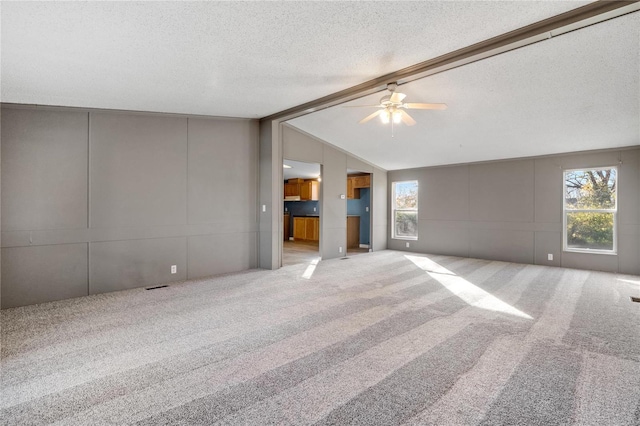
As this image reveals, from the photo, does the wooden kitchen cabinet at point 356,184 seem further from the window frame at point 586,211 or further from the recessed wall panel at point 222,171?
the window frame at point 586,211

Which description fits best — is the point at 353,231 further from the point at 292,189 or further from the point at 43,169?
the point at 43,169

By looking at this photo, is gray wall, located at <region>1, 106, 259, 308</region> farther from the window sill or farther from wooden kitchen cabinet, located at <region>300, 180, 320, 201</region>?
the window sill

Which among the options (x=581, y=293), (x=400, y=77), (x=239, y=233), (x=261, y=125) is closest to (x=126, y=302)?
(x=239, y=233)

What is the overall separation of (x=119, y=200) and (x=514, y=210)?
24.6 ft

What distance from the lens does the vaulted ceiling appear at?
2447 millimetres

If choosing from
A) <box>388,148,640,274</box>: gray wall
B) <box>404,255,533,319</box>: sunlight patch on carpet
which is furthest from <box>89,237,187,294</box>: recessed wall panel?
<box>388,148,640,274</box>: gray wall

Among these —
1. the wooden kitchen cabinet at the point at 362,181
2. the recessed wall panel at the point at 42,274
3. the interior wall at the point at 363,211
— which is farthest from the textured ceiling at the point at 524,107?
the recessed wall panel at the point at 42,274

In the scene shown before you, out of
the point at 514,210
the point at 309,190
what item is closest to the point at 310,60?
the point at 514,210

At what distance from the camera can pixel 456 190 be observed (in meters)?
7.76

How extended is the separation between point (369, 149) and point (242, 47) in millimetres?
4677

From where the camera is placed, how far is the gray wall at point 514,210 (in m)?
5.72

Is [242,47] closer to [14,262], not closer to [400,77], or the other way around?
[400,77]

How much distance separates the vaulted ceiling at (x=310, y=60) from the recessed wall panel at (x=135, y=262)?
1949 mm

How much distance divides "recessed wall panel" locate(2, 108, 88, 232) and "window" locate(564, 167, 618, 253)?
331 inches
